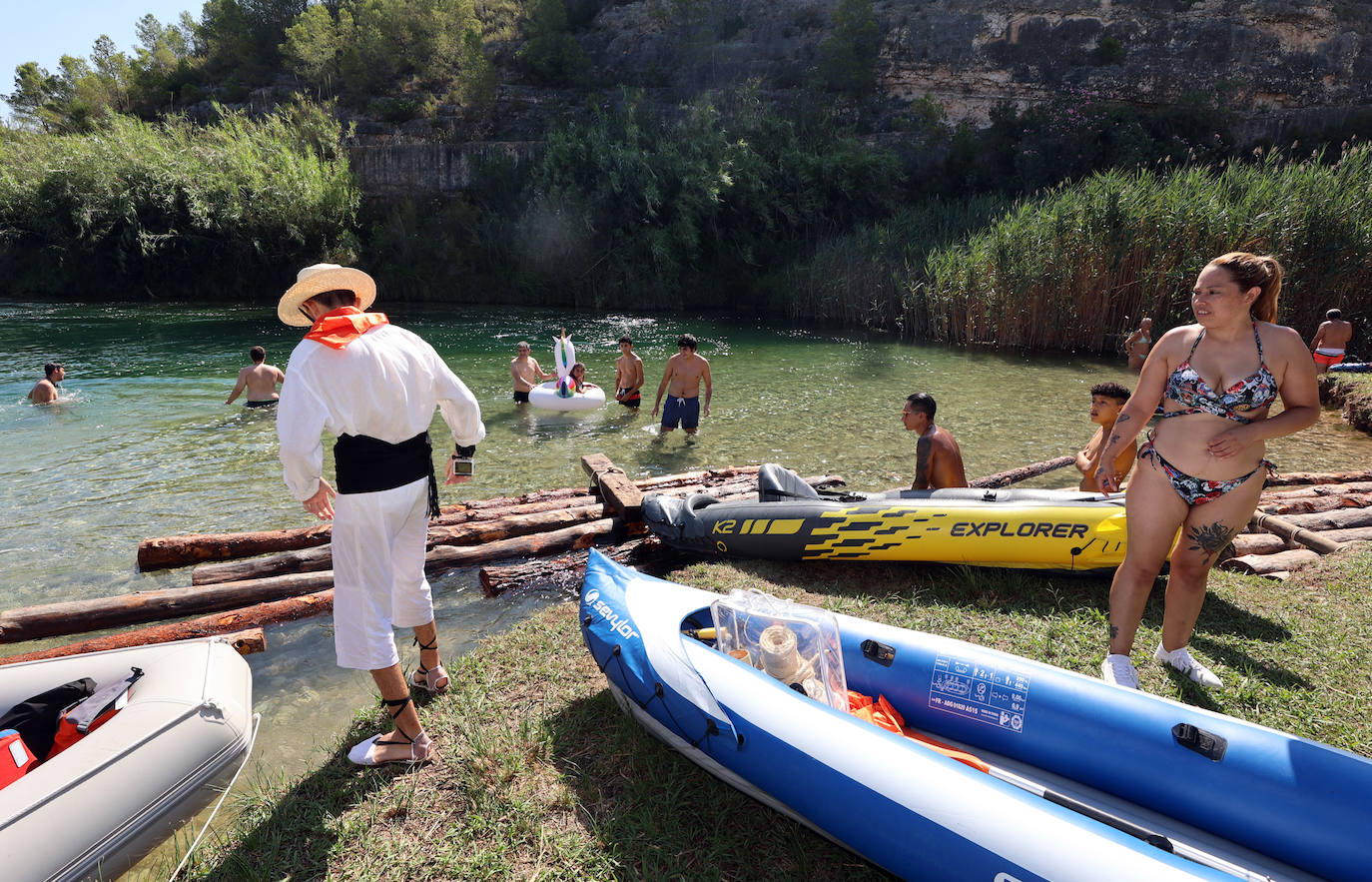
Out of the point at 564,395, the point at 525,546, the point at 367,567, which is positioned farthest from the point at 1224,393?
the point at 564,395

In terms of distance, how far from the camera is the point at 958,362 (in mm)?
15562

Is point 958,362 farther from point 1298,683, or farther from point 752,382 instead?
point 1298,683

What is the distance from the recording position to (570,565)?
5.33 m

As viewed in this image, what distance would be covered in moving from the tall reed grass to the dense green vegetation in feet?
79.7

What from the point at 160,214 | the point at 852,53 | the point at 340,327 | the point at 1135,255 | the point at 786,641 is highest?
the point at 852,53

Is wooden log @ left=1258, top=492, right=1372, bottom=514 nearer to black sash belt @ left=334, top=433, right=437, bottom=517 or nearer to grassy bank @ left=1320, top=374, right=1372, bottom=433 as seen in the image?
grassy bank @ left=1320, top=374, right=1372, bottom=433

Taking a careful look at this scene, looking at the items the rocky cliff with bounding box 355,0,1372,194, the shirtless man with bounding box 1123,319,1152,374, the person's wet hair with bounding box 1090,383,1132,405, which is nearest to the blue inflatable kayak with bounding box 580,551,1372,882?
the person's wet hair with bounding box 1090,383,1132,405

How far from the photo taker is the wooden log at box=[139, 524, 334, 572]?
5215 millimetres

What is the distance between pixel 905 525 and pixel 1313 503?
168 inches

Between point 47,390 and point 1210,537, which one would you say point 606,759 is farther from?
point 47,390

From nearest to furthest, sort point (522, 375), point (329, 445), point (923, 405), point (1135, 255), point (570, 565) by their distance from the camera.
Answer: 1. point (570, 565)
2. point (923, 405)
3. point (329, 445)
4. point (522, 375)
5. point (1135, 255)

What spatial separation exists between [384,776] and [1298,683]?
4456 millimetres

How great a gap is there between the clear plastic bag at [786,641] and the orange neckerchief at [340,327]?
6.56 ft

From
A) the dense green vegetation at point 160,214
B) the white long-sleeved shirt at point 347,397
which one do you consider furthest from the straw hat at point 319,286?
the dense green vegetation at point 160,214
